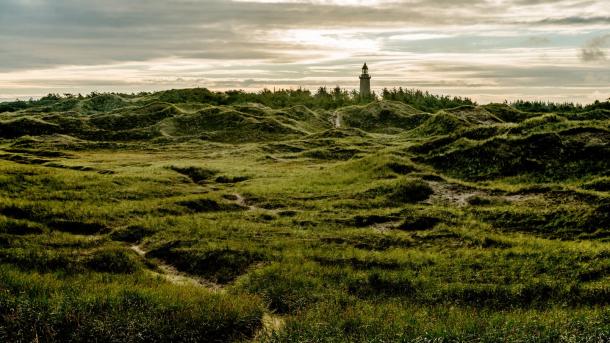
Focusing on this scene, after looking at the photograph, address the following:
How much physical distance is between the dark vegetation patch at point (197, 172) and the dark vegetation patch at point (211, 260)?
2255 centimetres

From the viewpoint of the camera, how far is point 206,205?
3347cm

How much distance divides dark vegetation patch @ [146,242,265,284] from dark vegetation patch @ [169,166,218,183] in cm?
2255

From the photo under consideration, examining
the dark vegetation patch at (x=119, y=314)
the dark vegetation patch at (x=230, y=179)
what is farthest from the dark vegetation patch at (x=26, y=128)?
the dark vegetation patch at (x=119, y=314)

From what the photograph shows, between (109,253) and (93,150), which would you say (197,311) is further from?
A: (93,150)

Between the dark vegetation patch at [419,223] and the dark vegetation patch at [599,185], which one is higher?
the dark vegetation patch at [599,185]

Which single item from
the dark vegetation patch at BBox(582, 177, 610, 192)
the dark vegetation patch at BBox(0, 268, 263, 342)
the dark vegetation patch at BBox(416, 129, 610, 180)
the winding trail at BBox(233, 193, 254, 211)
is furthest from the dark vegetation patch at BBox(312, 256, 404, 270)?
the dark vegetation patch at BBox(416, 129, 610, 180)

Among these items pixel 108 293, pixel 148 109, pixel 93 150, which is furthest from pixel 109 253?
pixel 148 109

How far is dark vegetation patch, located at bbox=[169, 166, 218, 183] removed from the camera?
4701cm

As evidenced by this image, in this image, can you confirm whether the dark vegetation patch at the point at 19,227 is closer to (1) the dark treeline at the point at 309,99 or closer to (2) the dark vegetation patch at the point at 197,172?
(2) the dark vegetation patch at the point at 197,172

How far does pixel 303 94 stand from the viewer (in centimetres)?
17688

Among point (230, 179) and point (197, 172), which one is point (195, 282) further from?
point (197, 172)

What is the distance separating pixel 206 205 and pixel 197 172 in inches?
610

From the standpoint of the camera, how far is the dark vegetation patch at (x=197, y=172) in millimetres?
47006

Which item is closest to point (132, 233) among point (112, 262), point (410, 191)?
point (112, 262)
